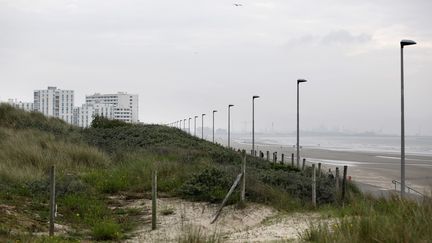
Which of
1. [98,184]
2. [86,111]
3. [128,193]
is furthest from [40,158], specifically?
[86,111]

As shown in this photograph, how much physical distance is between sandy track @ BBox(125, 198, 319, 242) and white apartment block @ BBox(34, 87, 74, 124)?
117 m

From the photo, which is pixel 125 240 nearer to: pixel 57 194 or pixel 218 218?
pixel 218 218

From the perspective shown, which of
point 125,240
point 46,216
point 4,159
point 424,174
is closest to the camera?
point 125,240

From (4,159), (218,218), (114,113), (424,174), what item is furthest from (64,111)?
(218,218)

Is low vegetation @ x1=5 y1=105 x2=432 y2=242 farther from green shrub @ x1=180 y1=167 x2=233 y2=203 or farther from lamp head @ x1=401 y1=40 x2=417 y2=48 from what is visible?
lamp head @ x1=401 y1=40 x2=417 y2=48

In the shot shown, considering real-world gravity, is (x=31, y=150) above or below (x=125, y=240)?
above

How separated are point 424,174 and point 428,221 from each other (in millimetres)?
33242

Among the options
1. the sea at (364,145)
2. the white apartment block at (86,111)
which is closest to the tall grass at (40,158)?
the sea at (364,145)

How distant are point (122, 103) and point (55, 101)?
82.8 ft

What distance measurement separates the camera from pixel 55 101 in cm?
12700

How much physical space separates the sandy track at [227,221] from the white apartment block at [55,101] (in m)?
117

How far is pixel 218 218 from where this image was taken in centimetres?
1267

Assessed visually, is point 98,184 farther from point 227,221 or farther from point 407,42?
point 407,42

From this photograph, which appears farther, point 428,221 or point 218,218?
point 218,218
